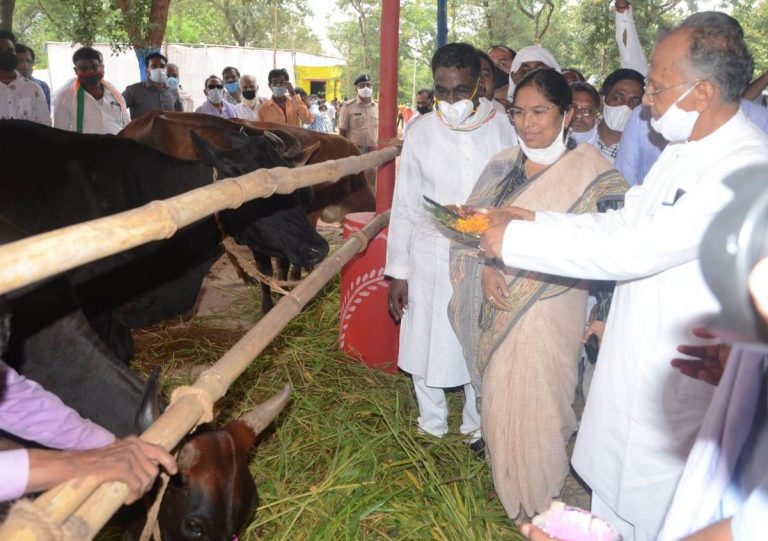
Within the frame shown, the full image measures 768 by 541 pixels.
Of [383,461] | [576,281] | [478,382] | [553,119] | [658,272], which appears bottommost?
[383,461]

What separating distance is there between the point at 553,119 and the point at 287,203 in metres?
1.86

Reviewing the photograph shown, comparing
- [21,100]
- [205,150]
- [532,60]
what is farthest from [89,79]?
[532,60]

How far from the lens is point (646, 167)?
3.48 metres

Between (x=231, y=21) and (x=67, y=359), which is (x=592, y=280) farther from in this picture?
(x=231, y=21)

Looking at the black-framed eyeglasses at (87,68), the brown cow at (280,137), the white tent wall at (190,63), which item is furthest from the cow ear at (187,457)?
the white tent wall at (190,63)

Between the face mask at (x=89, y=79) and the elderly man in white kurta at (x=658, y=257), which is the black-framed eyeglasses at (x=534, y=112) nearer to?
the elderly man in white kurta at (x=658, y=257)

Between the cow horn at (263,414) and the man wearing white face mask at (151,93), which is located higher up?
the man wearing white face mask at (151,93)

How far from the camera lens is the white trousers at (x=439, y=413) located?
355 cm

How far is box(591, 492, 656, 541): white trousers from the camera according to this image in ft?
7.54

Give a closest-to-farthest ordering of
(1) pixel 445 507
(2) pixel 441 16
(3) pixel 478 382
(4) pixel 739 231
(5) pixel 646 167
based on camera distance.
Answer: (4) pixel 739 231 → (1) pixel 445 507 → (3) pixel 478 382 → (5) pixel 646 167 → (2) pixel 441 16

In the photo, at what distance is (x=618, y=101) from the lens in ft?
14.2

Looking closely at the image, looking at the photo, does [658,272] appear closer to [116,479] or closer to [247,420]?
[247,420]

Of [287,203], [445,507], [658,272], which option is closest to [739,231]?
[658,272]

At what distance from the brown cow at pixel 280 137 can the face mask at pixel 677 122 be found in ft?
9.70
